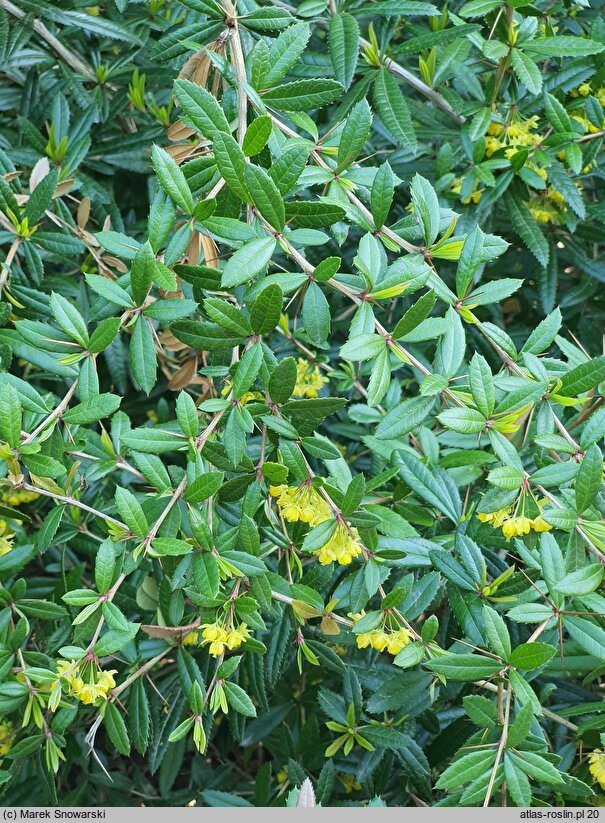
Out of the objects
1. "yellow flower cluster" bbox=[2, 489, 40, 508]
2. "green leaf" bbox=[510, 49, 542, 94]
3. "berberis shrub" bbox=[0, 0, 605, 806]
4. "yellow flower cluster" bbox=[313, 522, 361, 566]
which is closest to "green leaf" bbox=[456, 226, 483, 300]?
"berberis shrub" bbox=[0, 0, 605, 806]

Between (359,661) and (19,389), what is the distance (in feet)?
2.97

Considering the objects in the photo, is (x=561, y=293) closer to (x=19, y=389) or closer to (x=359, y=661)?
(x=359, y=661)

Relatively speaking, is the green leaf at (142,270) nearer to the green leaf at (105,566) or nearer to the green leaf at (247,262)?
the green leaf at (247,262)

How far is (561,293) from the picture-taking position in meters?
2.15

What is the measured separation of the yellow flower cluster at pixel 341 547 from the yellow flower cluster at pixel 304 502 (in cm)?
3

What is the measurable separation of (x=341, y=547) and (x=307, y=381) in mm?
707

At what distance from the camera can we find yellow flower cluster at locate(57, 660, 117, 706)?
1028mm

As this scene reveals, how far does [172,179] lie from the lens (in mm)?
1053

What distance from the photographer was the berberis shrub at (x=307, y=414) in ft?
3.45

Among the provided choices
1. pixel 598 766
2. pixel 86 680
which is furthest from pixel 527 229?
pixel 86 680

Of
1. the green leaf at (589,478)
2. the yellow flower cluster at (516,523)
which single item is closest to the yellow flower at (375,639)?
the yellow flower cluster at (516,523)

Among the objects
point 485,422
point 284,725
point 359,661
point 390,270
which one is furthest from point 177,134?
point 284,725

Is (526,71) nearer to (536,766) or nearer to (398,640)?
(398,640)

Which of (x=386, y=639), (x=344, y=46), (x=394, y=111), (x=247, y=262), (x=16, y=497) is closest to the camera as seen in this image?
(x=247, y=262)
